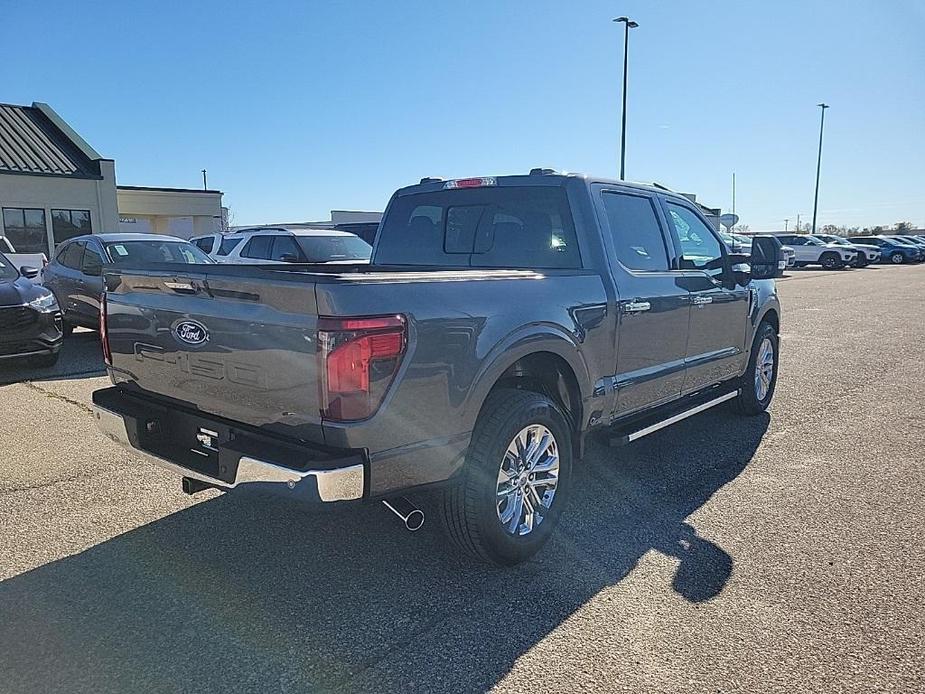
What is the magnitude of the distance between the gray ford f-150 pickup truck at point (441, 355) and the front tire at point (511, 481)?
1 cm

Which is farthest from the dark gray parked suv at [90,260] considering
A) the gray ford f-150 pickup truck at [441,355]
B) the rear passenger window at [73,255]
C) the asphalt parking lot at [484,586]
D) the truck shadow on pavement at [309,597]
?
the truck shadow on pavement at [309,597]

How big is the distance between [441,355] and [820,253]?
38319mm

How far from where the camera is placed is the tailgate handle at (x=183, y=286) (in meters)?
3.17

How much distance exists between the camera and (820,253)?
1432 inches

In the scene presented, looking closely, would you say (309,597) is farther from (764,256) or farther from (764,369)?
(764,369)

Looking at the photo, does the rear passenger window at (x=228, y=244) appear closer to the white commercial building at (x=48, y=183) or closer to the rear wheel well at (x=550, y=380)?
the rear wheel well at (x=550, y=380)

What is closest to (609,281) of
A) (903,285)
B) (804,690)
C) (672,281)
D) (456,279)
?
(672,281)

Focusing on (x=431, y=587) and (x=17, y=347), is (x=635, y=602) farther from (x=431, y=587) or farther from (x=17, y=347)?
(x=17, y=347)

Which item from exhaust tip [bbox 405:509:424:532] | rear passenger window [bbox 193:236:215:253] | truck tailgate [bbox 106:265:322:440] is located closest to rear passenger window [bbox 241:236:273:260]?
rear passenger window [bbox 193:236:215:253]

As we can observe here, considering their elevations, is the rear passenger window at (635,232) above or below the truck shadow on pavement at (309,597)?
above

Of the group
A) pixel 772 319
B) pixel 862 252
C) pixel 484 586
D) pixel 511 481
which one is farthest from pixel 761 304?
pixel 862 252

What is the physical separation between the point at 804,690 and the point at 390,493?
1694 mm

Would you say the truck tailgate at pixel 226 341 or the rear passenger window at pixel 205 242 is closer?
the truck tailgate at pixel 226 341

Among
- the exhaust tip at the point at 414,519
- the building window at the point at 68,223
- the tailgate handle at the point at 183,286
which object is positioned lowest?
the exhaust tip at the point at 414,519
